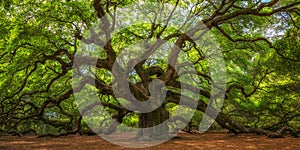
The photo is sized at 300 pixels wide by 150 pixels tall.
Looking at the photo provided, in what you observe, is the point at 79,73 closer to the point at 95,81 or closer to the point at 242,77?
the point at 95,81

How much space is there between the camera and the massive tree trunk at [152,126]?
1301 centimetres

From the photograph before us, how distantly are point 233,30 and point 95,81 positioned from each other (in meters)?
6.82

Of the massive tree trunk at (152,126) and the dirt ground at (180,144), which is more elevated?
the massive tree trunk at (152,126)

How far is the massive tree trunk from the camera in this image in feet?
42.7

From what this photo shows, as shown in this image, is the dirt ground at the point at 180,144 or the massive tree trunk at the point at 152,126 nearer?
the dirt ground at the point at 180,144

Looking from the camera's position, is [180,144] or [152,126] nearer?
[180,144]

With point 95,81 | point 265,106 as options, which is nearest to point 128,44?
point 95,81

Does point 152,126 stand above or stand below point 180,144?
above

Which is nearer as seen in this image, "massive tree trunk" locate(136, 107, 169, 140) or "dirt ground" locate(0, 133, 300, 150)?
"dirt ground" locate(0, 133, 300, 150)

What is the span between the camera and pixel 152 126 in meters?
13.1

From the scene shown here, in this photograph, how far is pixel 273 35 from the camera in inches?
525

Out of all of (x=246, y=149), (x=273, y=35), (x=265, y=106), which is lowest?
(x=246, y=149)

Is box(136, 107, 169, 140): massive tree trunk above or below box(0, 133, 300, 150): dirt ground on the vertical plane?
above

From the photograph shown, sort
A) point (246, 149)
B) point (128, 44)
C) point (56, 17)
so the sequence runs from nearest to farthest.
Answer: point (246, 149), point (56, 17), point (128, 44)
